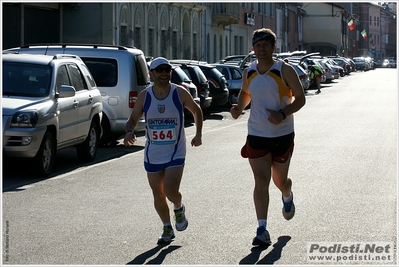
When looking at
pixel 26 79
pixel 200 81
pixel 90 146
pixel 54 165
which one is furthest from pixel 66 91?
pixel 200 81

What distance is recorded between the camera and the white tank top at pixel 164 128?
7.35 meters

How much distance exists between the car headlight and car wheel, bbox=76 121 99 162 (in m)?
2.24

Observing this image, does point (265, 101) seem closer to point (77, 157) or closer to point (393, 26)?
point (77, 157)

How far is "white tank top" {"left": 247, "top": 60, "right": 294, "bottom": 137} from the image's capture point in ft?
Answer: 23.8

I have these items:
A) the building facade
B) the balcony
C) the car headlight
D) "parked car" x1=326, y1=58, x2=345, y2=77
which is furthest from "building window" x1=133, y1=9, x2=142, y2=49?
the car headlight

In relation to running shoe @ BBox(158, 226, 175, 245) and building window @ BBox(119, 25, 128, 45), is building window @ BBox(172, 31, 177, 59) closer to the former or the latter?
building window @ BBox(119, 25, 128, 45)

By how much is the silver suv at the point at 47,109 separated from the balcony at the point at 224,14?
40065 millimetres

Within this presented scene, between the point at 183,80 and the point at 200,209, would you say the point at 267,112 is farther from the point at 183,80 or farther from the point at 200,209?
the point at 183,80

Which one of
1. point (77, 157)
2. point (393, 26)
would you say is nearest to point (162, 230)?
point (77, 157)

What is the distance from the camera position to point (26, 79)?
A: 494 inches

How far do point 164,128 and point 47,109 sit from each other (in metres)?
4.94

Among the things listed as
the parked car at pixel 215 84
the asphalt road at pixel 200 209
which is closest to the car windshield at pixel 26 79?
the asphalt road at pixel 200 209

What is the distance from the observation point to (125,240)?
24.3 feet

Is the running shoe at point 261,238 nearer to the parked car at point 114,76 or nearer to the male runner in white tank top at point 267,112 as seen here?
the male runner in white tank top at point 267,112
